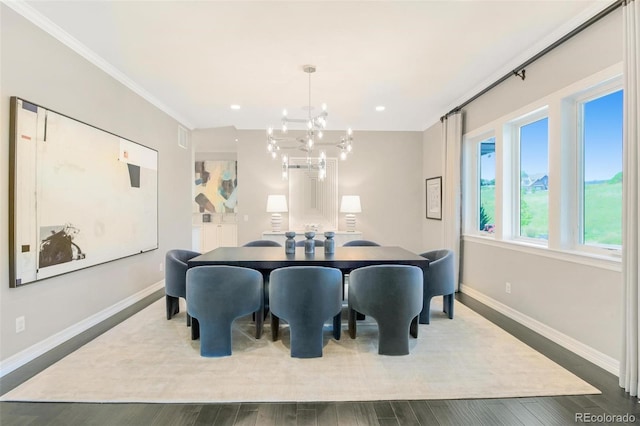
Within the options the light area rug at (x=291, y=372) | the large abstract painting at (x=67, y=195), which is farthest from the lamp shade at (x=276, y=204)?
the light area rug at (x=291, y=372)

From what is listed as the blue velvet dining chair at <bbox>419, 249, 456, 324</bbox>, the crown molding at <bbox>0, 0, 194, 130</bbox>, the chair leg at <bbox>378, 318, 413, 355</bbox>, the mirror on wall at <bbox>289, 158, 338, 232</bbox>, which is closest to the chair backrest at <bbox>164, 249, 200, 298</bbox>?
the chair leg at <bbox>378, 318, 413, 355</bbox>

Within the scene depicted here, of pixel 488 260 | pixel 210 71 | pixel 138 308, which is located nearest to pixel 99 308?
pixel 138 308

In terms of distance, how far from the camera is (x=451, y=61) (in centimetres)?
322

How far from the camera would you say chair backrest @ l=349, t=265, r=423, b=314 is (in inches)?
96.6

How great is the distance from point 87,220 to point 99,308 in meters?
0.94

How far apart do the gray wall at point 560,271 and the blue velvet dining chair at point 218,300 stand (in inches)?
105

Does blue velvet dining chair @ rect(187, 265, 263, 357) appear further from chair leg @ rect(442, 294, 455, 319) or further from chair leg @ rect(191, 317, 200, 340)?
chair leg @ rect(442, 294, 455, 319)

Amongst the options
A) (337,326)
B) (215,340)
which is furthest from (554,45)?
(215,340)

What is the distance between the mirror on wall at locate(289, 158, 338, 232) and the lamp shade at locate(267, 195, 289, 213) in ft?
1.34

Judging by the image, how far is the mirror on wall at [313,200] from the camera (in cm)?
598

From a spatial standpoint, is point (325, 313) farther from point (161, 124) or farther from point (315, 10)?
point (161, 124)

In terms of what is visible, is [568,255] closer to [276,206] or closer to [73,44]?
[276,206]

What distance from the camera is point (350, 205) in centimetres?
557

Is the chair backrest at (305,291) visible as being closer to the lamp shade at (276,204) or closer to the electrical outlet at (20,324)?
the electrical outlet at (20,324)
